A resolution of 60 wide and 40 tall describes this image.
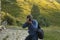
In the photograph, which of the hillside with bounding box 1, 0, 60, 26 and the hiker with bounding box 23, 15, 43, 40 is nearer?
the hiker with bounding box 23, 15, 43, 40

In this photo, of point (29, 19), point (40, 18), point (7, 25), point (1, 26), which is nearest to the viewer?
point (29, 19)

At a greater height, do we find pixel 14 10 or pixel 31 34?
pixel 31 34

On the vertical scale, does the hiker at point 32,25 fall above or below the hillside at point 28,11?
above

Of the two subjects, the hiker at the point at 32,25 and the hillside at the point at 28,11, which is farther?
the hillside at the point at 28,11

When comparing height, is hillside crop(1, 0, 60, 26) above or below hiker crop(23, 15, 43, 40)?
below

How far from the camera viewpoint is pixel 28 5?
22.8 m

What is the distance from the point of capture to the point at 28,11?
72.1 feet

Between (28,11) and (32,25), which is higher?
(32,25)

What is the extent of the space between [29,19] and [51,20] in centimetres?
1181

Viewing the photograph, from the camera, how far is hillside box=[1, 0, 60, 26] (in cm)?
2039

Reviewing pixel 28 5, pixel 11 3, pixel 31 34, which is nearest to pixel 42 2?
pixel 28 5

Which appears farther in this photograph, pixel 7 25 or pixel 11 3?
pixel 11 3

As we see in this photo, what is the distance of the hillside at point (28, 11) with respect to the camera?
20.4m

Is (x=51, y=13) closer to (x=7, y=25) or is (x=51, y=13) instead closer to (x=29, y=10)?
(x=29, y=10)
